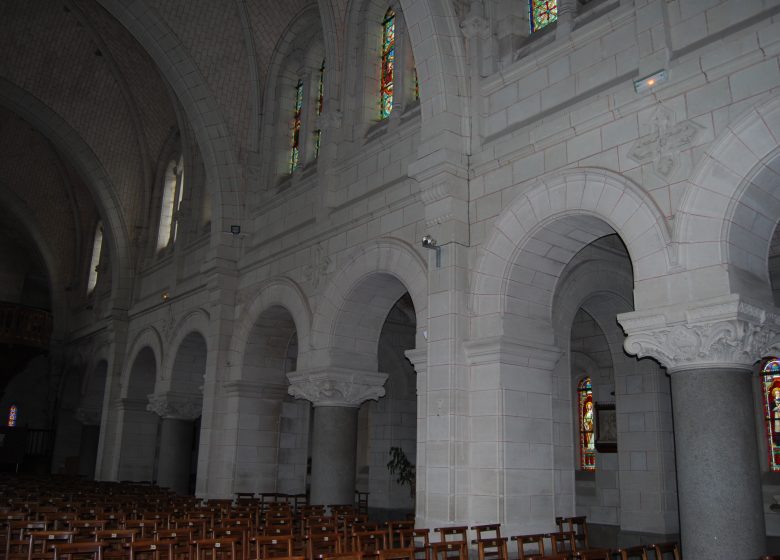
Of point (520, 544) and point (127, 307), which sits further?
point (127, 307)

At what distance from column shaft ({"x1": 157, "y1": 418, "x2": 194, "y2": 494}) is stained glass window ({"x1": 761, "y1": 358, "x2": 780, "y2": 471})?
13.1m

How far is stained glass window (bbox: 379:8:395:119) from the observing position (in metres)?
13.2

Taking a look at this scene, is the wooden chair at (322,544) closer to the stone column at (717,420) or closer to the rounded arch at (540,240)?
the rounded arch at (540,240)

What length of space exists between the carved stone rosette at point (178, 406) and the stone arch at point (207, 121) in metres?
4.56

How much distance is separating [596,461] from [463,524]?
18.4ft

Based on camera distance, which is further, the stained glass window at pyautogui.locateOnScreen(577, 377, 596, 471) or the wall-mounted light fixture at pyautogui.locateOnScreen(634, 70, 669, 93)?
the stained glass window at pyautogui.locateOnScreen(577, 377, 596, 471)

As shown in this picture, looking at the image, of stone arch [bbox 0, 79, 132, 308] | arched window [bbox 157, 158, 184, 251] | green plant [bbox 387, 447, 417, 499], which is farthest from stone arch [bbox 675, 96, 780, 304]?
stone arch [bbox 0, 79, 132, 308]

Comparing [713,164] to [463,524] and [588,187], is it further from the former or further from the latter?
[463,524]

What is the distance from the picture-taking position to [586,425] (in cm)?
1462

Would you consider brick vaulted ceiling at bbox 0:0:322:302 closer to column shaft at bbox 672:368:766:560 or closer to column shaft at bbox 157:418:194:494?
column shaft at bbox 157:418:194:494

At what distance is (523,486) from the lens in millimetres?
9242

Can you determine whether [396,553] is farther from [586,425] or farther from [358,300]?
[586,425]

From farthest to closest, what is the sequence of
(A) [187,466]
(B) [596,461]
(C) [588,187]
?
(A) [187,466] < (B) [596,461] < (C) [588,187]

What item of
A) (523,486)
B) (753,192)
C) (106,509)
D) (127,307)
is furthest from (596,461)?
(127,307)
